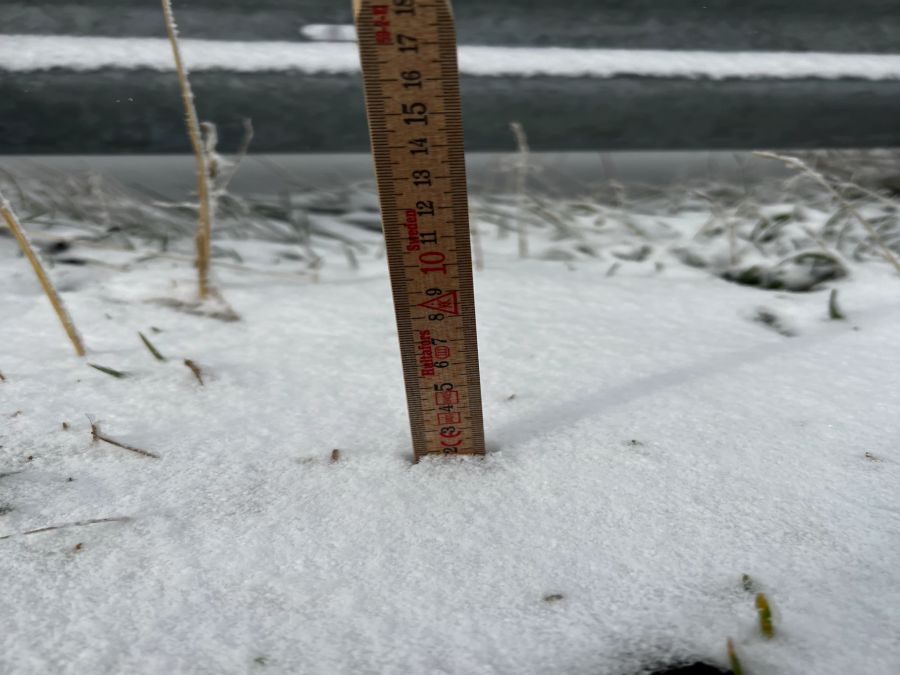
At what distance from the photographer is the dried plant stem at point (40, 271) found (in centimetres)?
100

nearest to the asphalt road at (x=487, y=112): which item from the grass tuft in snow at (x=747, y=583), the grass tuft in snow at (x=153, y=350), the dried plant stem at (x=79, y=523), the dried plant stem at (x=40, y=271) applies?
the dried plant stem at (x=40, y=271)

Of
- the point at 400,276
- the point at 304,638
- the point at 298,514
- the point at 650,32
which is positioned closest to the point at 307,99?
the point at 650,32

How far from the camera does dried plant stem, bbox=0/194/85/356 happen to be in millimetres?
1001

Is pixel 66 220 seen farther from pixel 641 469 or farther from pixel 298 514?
pixel 641 469

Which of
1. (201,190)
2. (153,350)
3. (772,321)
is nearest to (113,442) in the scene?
(153,350)

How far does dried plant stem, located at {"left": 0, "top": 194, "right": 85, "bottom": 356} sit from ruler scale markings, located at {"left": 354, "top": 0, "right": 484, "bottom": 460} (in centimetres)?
62

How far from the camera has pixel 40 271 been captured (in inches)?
40.5

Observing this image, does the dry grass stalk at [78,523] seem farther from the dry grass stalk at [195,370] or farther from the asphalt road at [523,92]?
the asphalt road at [523,92]

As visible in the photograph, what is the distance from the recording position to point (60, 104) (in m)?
1.52

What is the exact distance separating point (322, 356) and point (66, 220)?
43.9 inches

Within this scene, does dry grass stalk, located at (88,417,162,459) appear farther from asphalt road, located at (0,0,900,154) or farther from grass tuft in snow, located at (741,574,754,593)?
asphalt road, located at (0,0,900,154)

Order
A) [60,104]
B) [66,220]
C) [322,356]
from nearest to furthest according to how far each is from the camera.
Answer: [322,356] → [60,104] → [66,220]

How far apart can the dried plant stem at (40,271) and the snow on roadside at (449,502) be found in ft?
0.13

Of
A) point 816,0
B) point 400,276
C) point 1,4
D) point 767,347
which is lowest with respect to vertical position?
point 767,347
